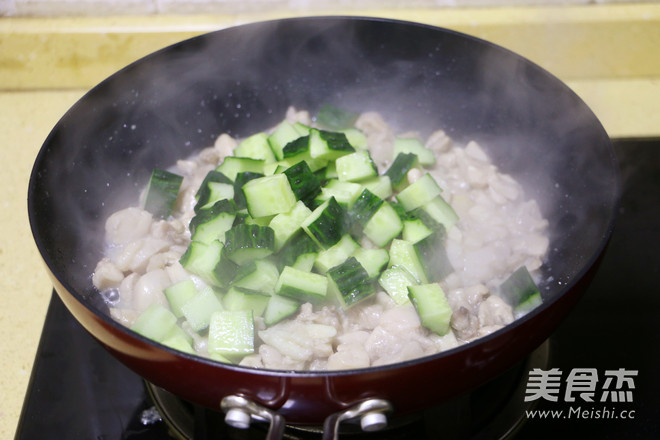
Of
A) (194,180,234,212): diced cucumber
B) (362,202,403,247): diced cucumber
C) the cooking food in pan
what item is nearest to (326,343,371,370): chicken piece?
the cooking food in pan

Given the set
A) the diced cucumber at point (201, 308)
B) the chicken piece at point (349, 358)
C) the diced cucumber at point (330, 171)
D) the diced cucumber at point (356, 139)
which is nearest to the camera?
the chicken piece at point (349, 358)

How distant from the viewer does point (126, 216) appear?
158 centimetres

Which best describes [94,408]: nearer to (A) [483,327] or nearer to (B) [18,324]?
(B) [18,324]

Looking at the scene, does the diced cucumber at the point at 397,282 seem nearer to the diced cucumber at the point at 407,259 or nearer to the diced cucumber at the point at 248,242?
the diced cucumber at the point at 407,259

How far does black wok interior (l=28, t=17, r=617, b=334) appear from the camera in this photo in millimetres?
1463

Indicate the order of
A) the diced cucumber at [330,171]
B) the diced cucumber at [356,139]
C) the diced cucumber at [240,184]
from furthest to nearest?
the diced cucumber at [356,139] → the diced cucumber at [330,171] → the diced cucumber at [240,184]

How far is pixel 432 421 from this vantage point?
49.8 inches

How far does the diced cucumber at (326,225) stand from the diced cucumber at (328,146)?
0.74 feet

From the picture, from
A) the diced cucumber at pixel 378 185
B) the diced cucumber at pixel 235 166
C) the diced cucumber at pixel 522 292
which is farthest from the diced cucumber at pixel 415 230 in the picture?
the diced cucumber at pixel 235 166

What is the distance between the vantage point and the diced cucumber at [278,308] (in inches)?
52.0

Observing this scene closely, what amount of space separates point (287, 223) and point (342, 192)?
18 centimetres

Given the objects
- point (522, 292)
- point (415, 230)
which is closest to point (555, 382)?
point (522, 292)

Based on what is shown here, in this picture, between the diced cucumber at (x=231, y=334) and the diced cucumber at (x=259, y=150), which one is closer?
the diced cucumber at (x=231, y=334)

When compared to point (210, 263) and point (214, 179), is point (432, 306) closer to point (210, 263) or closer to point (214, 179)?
point (210, 263)
